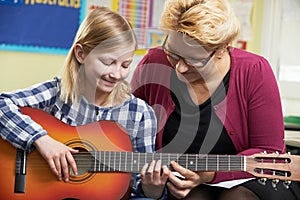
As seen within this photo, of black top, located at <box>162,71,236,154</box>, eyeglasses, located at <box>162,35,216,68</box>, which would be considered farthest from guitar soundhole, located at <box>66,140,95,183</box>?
eyeglasses, located at <box>162,35,216,68</box>

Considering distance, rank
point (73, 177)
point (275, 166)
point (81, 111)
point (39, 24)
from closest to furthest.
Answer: point (275, 166) < point (73, 177) < point (81, 111) < point (39, 24)

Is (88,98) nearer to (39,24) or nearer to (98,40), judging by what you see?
(98,40)

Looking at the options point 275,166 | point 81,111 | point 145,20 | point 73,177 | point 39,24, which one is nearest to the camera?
point 275,166

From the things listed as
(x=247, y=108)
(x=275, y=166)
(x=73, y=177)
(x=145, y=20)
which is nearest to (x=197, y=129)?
(x=247, y=108)

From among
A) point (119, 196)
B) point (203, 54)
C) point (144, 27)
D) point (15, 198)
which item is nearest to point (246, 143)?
point (203, 54)

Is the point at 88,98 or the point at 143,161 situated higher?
the point at 88,98

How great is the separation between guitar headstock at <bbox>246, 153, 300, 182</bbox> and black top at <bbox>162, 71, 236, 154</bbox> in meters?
0.20

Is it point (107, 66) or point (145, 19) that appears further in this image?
point (145, 19)

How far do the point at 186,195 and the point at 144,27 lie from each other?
3.52 ft

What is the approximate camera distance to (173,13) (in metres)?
1.58

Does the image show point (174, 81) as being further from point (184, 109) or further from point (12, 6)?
point (12, 6)

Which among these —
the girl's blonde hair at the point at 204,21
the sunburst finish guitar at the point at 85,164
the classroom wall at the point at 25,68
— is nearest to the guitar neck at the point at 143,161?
the sunburst finish guitar at the point at 85,164

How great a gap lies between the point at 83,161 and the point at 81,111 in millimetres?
178

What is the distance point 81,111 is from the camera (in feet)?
5.38
